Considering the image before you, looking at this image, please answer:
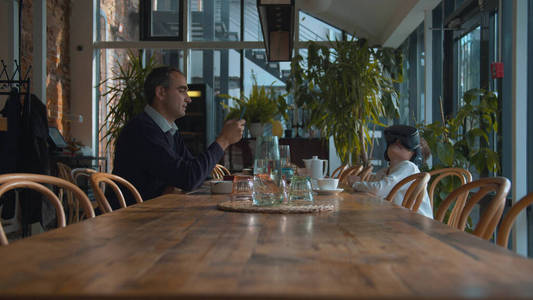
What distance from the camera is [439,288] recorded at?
53cm

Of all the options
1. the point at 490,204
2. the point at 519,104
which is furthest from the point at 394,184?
the point at 490,204

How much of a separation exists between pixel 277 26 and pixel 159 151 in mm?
1283

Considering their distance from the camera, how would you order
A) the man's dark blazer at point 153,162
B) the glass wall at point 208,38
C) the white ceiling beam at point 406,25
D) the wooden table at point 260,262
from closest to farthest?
the wooden table at point 260,262, the man's dark blazer at point 153,162, the white ceiling beam at point 406,25, the glass wall at point 208,38

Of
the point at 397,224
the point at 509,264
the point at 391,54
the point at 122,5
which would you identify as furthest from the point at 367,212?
the point at 122,5

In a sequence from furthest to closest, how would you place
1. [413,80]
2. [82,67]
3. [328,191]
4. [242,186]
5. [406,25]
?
[82,67], [413,80], [406,25], [328,191], [242,186]

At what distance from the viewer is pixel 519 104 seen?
3.09m

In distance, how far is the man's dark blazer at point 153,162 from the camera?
85.6 inches

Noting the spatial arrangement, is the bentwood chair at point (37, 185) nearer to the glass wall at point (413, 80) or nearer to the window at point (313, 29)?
the glass wall at point (413, 80)

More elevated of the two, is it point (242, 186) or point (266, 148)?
point (266, 148)

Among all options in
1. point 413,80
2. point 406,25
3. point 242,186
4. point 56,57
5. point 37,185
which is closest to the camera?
point 37,185

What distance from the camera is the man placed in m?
2.19

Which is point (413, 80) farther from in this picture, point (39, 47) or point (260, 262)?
point (260, 262)

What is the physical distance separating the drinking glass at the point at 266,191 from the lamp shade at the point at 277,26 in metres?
1.32

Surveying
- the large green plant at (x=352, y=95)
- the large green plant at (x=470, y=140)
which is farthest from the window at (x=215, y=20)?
the large green plant at (x=470, y=140)
